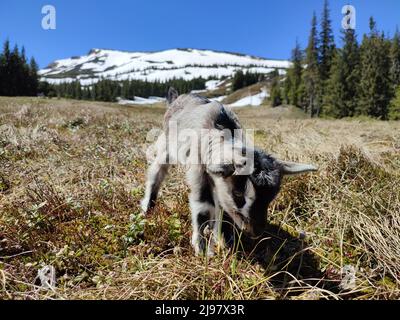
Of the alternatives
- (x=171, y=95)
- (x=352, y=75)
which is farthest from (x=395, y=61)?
(x=171, y=95)

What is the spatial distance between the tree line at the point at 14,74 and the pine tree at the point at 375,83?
3768 inches

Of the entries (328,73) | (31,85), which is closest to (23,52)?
(31,85)

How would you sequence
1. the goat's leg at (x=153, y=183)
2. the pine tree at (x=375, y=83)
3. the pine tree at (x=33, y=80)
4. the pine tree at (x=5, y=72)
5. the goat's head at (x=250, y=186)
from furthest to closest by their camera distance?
the pine tree at (x=33, y=80), the pine tree at (x=5, y=72), the pine tree at (x=375, y=83), the goat's leg at (x=153, y=183), the goat's head at (x=250, y=186)

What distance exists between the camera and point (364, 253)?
4.55 meters

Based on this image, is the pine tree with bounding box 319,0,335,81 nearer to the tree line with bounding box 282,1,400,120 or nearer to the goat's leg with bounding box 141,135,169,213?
the tree line with bounding box 282,1,400,120

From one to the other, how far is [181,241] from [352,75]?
248 feet

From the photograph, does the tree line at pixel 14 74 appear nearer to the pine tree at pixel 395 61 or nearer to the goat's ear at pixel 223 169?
the pine tree at pixel 395 61

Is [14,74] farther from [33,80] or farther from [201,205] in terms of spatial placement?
[201,205]

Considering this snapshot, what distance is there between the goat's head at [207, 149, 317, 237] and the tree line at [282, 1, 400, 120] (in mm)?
68244

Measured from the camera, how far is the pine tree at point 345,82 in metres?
71.8

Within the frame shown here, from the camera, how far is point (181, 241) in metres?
4.87

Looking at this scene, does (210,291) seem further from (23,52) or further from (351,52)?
(23,52)

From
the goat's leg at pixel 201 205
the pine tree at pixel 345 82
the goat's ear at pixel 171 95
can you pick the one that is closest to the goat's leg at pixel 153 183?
the goat's leg at pixel 201 205
